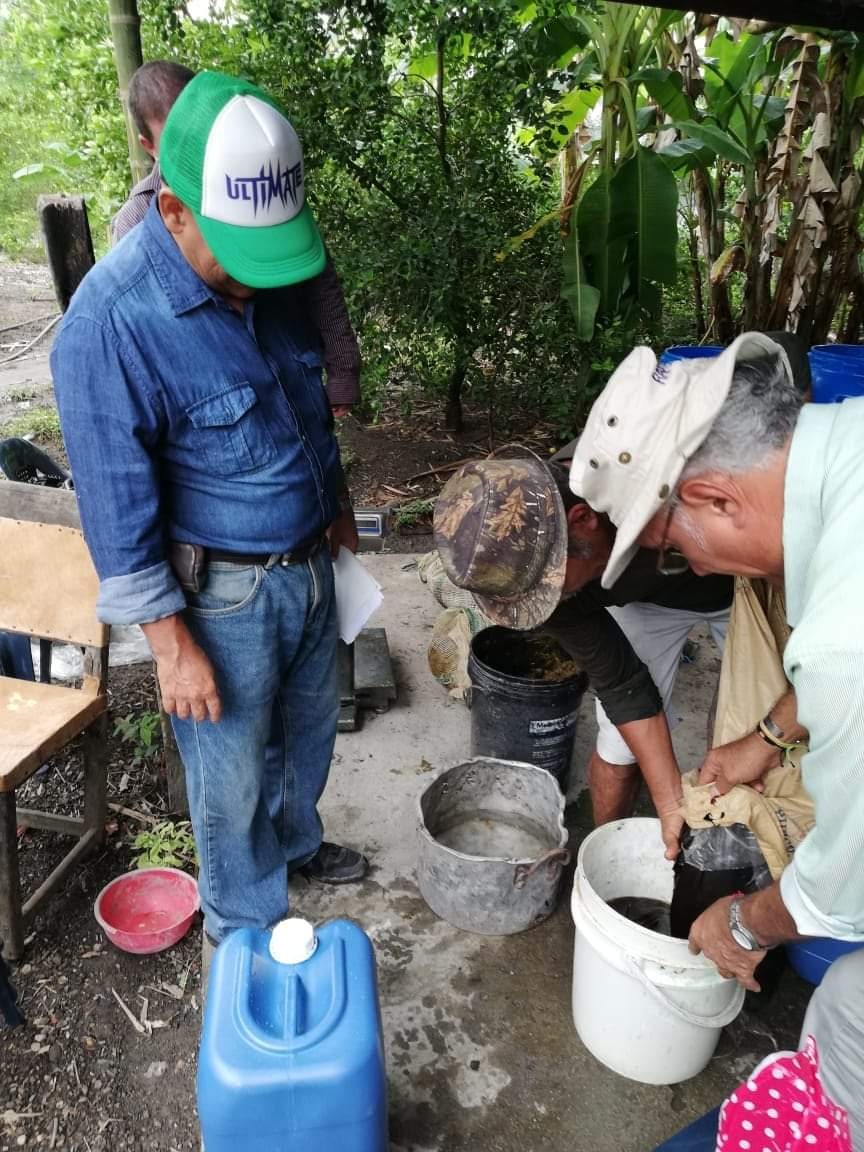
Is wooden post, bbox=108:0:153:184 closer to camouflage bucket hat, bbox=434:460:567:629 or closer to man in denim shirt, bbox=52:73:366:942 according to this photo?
man in denim shirt, bbox=52:73:366:942

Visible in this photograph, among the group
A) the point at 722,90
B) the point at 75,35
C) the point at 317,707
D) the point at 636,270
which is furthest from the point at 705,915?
the point at 722,90

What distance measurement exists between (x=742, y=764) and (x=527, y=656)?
1.12 m

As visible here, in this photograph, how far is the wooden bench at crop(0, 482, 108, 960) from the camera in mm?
2426

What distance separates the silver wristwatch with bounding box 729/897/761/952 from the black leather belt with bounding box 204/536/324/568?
4.08 feet

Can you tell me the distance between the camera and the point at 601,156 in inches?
183

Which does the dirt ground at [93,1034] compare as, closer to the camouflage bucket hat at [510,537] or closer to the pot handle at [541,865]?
the pot handle at [541,865]

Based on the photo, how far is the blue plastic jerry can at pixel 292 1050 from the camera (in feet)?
4.65

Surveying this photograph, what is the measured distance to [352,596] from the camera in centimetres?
240

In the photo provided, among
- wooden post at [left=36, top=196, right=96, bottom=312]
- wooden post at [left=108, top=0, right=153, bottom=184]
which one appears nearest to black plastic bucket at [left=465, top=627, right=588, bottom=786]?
wooden post at [left=36, top=196, right=96, bottom=312]

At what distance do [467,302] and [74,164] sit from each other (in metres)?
2.41

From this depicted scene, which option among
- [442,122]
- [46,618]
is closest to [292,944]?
[46,618]

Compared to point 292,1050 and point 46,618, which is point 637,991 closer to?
point 292,1050

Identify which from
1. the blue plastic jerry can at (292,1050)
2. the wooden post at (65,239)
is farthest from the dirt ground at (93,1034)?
the wooden post at (65,239)

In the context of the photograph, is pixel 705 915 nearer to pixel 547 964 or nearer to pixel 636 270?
pixel 547 964
